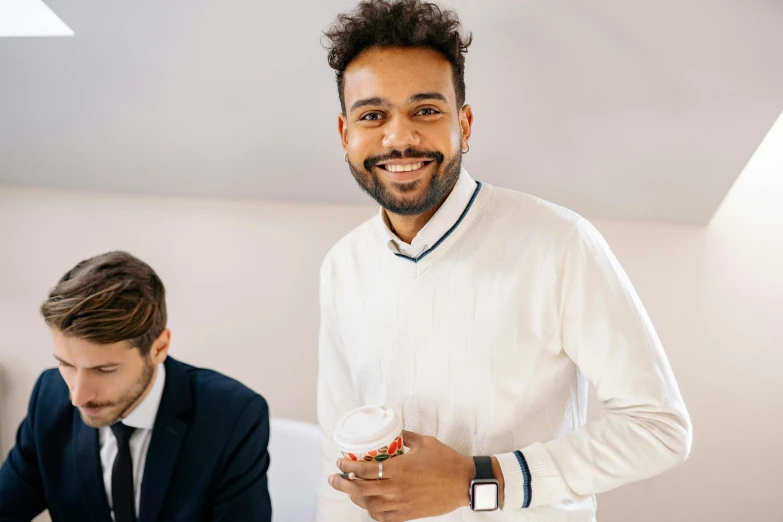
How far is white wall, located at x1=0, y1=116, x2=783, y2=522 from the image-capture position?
195 cm

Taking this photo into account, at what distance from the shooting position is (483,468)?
111 cm

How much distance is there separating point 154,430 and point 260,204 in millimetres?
916

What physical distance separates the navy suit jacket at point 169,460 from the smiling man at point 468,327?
21 centimetres

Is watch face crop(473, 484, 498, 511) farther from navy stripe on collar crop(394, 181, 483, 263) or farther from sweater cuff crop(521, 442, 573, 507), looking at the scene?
navy stripe on collar crop(394, 181, 483, 263)

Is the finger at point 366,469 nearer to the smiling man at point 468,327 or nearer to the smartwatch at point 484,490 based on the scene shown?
the smiling man at point 468,327

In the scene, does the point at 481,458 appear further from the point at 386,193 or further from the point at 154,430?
the point at 154,430

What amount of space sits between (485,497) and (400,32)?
74 cm

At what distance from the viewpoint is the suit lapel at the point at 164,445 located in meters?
1.28

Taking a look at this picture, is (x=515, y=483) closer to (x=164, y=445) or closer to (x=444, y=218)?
(x=444, y=218)

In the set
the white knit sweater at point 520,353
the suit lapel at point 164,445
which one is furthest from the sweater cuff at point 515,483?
the suit lapel at point 164,445

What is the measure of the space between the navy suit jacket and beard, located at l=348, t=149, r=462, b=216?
490 mm

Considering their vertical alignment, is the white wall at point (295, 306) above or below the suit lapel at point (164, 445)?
above

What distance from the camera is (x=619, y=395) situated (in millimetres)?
1080

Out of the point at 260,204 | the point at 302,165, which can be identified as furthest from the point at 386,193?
the point at 260,204
